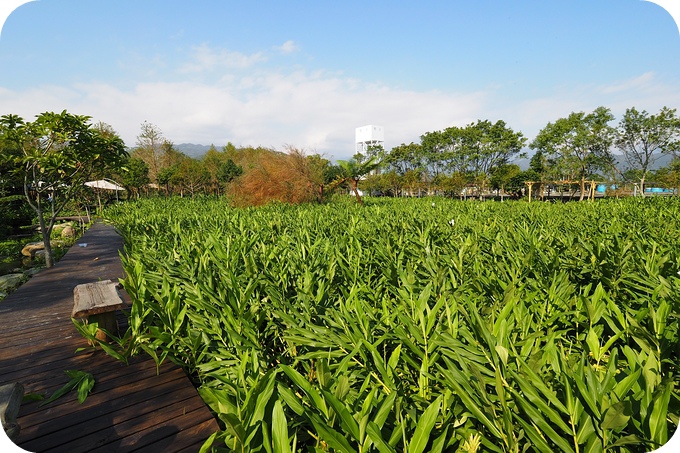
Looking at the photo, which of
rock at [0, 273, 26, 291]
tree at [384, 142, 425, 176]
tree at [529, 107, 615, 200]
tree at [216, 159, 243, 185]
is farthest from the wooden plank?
tree at [384, 142, 425, 176]

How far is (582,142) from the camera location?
32594mm

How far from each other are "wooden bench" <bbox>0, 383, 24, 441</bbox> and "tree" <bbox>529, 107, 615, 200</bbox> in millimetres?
39513

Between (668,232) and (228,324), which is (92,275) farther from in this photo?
(668,232)

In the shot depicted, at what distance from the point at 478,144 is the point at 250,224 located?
131 ft

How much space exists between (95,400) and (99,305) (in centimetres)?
123

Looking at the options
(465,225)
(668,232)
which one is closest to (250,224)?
(465,225)

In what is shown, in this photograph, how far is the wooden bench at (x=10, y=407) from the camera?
1.74 metres

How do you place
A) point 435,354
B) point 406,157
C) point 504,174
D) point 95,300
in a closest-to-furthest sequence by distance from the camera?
point 435,354 < point 95,300 < point 504,174 < point 406,157

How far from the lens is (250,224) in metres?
7.02

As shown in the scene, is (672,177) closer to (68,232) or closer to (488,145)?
(488,145)

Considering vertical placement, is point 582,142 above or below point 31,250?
above

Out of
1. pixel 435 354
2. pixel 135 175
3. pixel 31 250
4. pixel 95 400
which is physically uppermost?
pixel 135 175

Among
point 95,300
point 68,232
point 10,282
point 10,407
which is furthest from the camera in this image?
point 68,232

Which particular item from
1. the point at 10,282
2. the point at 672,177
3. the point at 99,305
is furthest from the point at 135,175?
the point at 672,177
